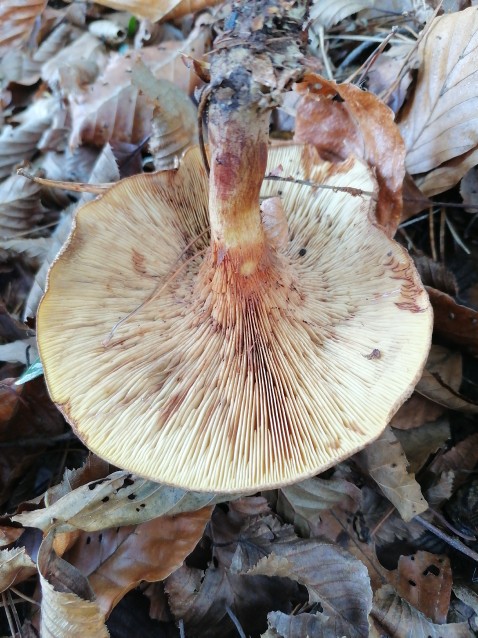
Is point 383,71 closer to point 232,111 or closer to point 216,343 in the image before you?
point 232,111

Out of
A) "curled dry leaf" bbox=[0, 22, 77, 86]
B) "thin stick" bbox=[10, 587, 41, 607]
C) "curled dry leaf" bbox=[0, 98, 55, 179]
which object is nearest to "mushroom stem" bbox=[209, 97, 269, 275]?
"thin stick" bbox=[10, 587, 41, 607]

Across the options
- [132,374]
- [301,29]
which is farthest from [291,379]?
[301,29]

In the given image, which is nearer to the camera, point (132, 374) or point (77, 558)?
point (132, 374)

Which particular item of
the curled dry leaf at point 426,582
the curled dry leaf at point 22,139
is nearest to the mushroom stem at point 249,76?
the curled dry leaf at point 426,582

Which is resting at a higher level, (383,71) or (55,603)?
(383,71)

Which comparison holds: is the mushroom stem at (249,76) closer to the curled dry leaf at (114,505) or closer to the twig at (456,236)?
the curled dry leaf at (114,505)

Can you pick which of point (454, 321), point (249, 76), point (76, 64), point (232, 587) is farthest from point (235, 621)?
point (76, 64)

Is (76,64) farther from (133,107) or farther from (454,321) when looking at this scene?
(454,321)
